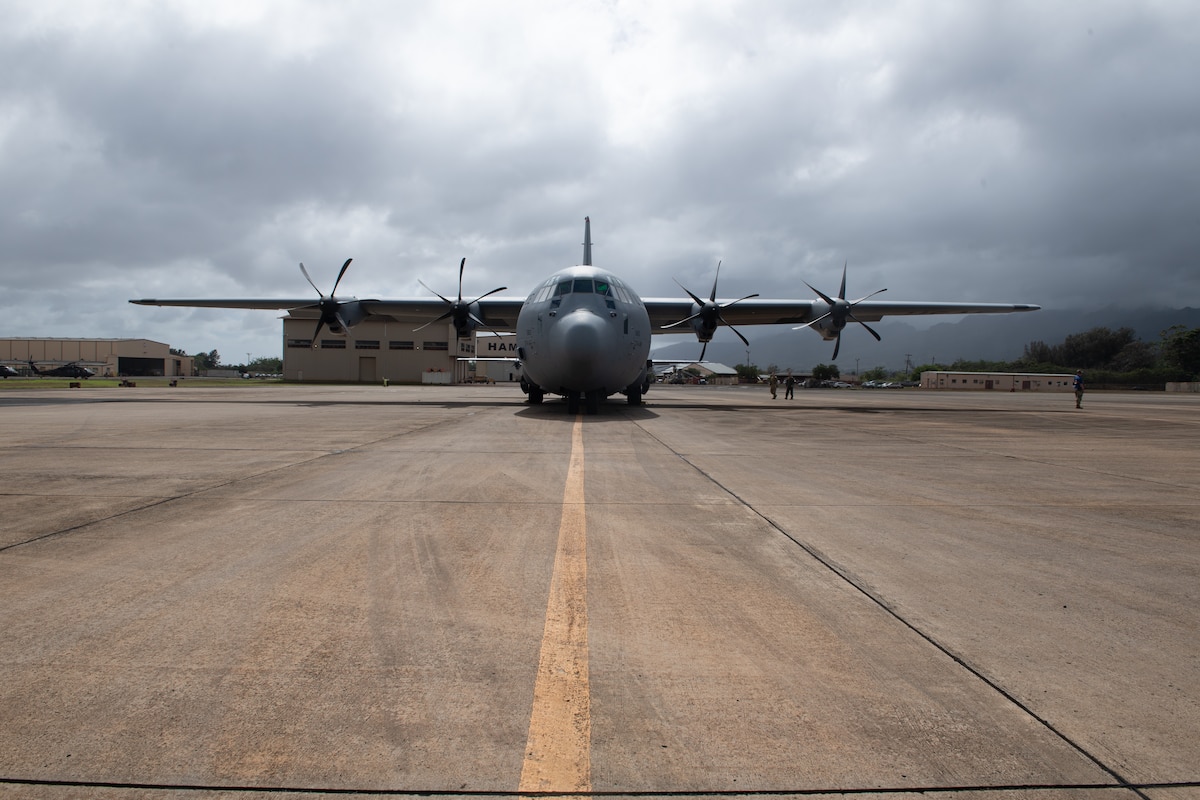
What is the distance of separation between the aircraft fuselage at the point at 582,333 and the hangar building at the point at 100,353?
10973cm

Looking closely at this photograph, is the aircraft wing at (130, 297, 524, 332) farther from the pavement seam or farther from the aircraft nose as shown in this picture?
the pavement seam

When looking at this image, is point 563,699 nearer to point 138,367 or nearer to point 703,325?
point 703,325

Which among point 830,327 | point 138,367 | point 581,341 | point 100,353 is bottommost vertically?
point 581,341

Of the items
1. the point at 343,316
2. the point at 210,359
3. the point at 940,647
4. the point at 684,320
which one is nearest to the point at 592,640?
the point at 940,647

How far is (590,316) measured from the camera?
15352mm

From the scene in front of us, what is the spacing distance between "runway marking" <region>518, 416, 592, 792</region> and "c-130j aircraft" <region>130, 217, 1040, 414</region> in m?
11.6

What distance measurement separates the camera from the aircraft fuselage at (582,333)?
15.1 meters

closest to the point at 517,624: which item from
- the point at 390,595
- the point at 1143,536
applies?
the point at 390,595

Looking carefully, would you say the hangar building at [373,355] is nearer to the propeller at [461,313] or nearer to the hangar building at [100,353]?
the propeller at [461,313]

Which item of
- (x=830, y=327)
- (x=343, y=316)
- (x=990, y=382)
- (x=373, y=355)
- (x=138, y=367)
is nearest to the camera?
(x=830, y=327)

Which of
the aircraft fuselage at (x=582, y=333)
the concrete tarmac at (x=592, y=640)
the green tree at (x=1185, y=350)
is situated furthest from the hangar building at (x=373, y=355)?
the green tree at (x=1185, y=350)

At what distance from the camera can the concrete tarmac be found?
2004 millimetres

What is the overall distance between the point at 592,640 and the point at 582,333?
40.4 ft

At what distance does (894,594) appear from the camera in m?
3.56
